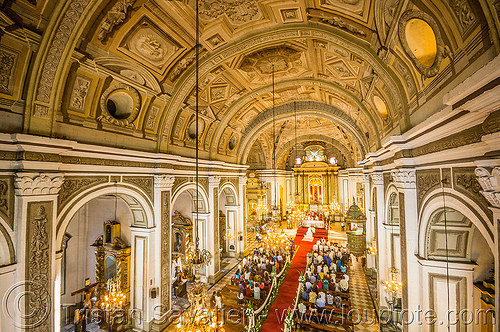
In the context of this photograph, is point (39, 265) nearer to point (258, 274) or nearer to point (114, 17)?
point (114, 17)

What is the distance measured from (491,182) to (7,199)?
24.7ft

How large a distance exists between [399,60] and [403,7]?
57.8 inches

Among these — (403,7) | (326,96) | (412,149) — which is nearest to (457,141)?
(412,149)

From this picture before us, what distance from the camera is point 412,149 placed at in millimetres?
5500

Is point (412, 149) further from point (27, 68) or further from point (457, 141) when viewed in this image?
point (27, 68)

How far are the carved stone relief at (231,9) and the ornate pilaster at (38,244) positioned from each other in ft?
17.0

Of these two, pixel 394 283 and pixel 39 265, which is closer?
pixel 39 265

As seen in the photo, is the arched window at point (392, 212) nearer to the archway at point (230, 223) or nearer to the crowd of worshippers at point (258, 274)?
the crowd of worshippers at point (258, 274)

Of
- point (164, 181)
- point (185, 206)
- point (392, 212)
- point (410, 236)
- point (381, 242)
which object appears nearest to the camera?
point (410, 236)

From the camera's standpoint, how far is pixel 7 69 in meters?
4.14

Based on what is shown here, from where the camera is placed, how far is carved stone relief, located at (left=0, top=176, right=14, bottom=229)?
415cm

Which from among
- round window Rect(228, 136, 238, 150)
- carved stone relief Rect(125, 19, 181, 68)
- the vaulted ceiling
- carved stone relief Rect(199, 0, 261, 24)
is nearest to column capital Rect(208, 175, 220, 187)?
the vaulted ceiling

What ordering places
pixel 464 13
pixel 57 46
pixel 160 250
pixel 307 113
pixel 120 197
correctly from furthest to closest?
1. pixel 307 113
2. pixel 160 250
3. pixel 120 197
4. pixel 57 46
5. pixel 464 13

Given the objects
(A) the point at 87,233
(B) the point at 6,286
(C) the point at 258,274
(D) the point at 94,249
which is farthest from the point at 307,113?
(B) the point at 6,286
